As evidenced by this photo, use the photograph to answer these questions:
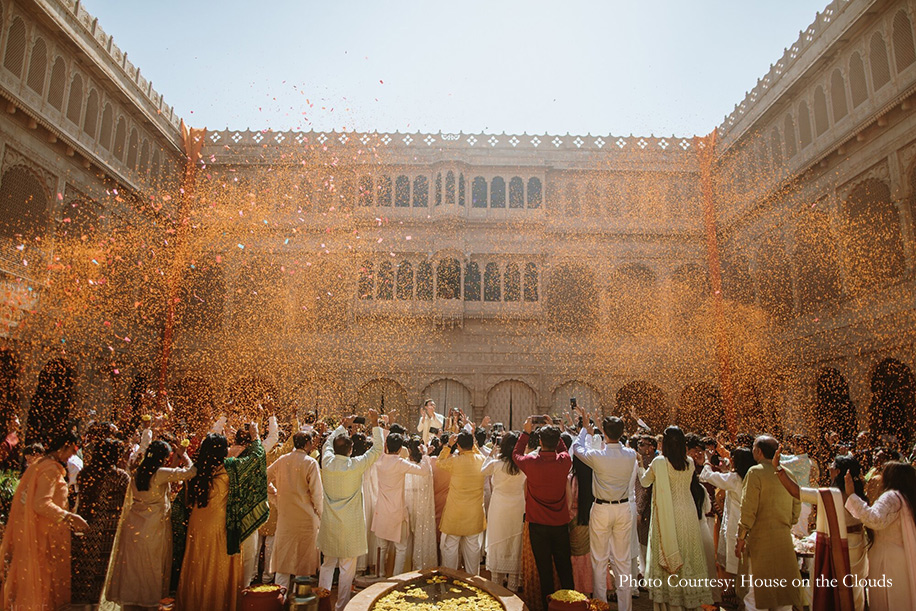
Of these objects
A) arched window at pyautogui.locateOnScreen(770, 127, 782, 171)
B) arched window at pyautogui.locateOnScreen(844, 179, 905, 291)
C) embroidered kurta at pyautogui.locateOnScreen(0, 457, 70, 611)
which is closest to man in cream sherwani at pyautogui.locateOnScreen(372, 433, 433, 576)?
embroidered kurta at pyautogui.locateOnScreen(0, 457, 70, 611)

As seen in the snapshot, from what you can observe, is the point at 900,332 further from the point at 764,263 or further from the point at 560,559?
the point at 560,559

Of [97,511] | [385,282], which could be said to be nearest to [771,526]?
[97,511]

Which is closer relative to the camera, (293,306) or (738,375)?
(738,375)

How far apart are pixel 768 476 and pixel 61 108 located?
19.6 metres

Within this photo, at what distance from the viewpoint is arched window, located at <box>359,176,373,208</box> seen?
22.3 m

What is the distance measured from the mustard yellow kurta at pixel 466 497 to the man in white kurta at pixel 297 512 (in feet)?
5.06

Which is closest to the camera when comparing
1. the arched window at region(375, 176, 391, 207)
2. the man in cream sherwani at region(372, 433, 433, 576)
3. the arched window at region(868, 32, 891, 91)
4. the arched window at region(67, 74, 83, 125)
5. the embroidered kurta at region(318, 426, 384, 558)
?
the embroidered kurta at region(318, 426, 384, 558)

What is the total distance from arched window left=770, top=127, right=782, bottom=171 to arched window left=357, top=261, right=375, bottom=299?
14.2m

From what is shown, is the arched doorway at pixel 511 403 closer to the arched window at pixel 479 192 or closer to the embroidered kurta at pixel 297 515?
the arched window at pixel 479 192

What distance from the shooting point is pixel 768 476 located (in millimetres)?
5098

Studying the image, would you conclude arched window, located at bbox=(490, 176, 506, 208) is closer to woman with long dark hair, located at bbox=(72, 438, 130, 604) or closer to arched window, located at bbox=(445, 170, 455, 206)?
arched window, located at bbox=(445, 170, 455, 206)

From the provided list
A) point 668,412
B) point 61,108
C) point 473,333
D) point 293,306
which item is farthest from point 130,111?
point 668,412

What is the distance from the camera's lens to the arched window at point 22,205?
14.8 m

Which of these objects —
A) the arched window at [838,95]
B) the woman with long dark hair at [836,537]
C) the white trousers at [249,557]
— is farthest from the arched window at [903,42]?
the white trousers at [249,557]
